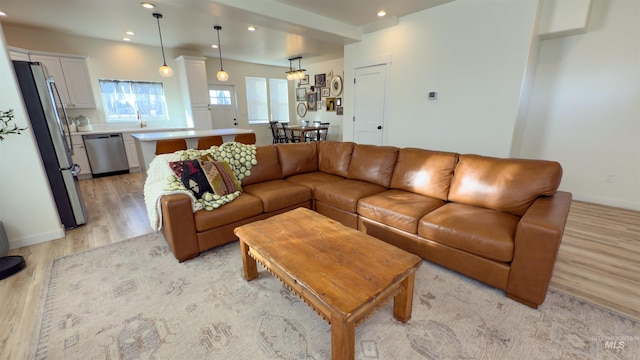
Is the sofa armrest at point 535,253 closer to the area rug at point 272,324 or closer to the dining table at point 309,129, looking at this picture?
the area rug at point 272,324

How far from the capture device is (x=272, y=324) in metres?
1.56

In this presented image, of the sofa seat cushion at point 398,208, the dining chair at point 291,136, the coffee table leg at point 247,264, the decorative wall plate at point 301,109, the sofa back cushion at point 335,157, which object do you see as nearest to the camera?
the coffee table leg at point 247,264

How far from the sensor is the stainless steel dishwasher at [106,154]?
4965 millimetres

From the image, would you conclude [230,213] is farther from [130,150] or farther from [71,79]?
[71,79]

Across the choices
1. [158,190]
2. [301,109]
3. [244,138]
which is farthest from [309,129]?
[158,190]

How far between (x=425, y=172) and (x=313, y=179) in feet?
4.17

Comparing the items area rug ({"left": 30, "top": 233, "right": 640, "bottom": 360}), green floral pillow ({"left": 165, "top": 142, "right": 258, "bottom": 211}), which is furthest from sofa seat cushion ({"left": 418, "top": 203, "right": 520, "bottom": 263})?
green floral pillow ({"left": 165, "top": 142, "right": 258, "bottom": 211})

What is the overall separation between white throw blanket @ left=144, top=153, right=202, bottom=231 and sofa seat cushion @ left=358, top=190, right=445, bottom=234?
4.96 feet

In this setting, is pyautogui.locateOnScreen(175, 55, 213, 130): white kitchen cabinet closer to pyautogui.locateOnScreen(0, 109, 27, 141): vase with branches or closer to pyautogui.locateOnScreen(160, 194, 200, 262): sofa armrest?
pyautogui.locateOnScreen(0, 109, 27, 141): vase with branches

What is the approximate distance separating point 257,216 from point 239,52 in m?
5.44

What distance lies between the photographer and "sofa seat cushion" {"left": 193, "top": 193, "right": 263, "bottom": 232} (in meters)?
2.22

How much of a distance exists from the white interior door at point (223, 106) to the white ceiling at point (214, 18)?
178 centimetres

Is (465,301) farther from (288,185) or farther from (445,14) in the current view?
(445,14)

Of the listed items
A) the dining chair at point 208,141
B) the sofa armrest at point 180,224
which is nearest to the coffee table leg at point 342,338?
the sofa armrest at point 180,224
